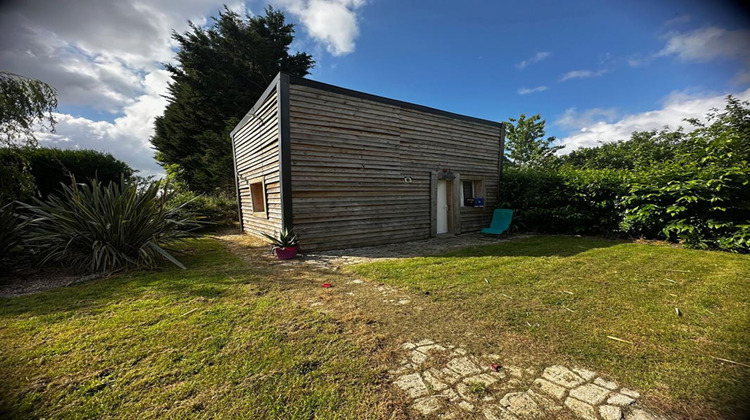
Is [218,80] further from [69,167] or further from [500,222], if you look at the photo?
[500,222]

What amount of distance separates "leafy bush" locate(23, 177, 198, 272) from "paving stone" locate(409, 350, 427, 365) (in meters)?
3.97

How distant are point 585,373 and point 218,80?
19047 millimetres

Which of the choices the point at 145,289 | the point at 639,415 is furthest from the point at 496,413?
the point at 145,289

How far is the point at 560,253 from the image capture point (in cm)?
499

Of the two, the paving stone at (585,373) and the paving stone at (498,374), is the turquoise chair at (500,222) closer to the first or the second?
the paving stone at (585,373)

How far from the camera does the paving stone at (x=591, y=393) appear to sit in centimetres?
136

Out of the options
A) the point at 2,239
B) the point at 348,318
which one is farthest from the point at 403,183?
the point at 2,239

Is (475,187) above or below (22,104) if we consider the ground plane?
below

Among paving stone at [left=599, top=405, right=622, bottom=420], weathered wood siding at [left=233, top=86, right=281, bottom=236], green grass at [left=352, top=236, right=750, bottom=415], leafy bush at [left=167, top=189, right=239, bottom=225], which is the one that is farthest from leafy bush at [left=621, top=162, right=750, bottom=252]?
leafy bush at [left=167, top=189, right=239, bottom=225]

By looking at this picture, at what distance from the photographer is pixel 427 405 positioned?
1.34 m

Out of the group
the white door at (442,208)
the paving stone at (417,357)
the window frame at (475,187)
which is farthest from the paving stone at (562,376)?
the window frame at (475,187)

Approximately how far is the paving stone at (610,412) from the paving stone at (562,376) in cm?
17

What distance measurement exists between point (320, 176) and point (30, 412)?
4.65 meters

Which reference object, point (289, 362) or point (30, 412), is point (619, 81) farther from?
point (30, 412)
